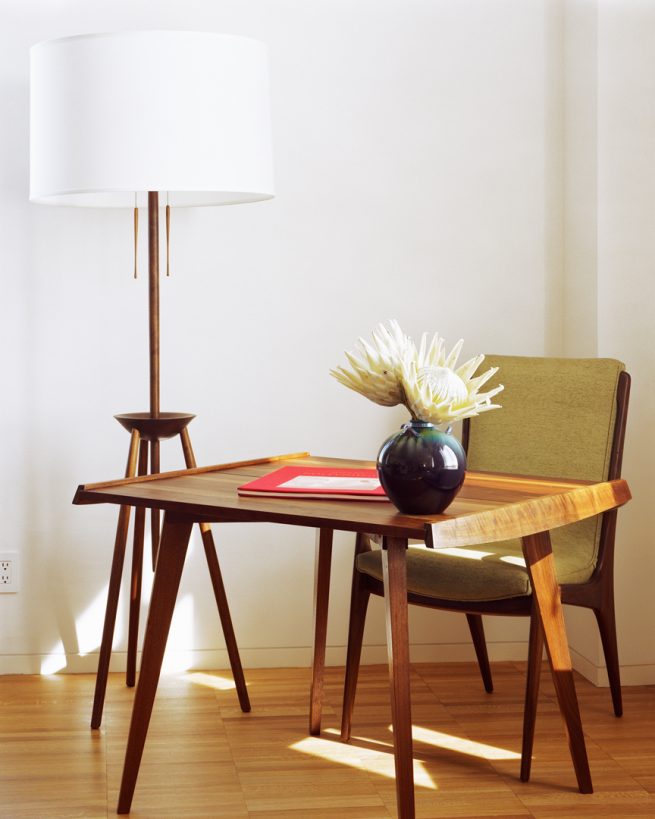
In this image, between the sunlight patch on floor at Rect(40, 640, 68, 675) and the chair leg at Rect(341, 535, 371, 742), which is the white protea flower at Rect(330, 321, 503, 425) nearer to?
the chair leg at Rect(341, 535, 371, 742)

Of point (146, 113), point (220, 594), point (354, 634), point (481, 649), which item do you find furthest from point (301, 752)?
point (146, 113)

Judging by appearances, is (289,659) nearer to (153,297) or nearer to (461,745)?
(461,745)

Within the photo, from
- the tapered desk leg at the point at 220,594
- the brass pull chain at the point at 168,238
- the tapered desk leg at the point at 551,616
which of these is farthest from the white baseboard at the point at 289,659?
the brass pull chain at the point at 168,238

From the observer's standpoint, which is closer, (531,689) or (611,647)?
(531,689)

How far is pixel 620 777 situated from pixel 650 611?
781 millimetres

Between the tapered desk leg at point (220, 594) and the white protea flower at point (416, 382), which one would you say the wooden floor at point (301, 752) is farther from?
the white protea flower at point (416, 382)

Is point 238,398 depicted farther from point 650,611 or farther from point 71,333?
point 650,611

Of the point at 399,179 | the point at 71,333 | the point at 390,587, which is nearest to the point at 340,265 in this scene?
the point at 399,179

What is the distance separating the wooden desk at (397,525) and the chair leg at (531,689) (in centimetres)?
9

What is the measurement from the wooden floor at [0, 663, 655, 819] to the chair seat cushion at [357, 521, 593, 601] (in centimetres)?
41

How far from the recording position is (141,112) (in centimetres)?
249

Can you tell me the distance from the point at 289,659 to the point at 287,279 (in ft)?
3.64

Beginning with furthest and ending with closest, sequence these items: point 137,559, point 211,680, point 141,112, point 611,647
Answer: point 211,680, point 137,559, point 611,647, point 141,112

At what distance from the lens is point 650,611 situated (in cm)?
313
